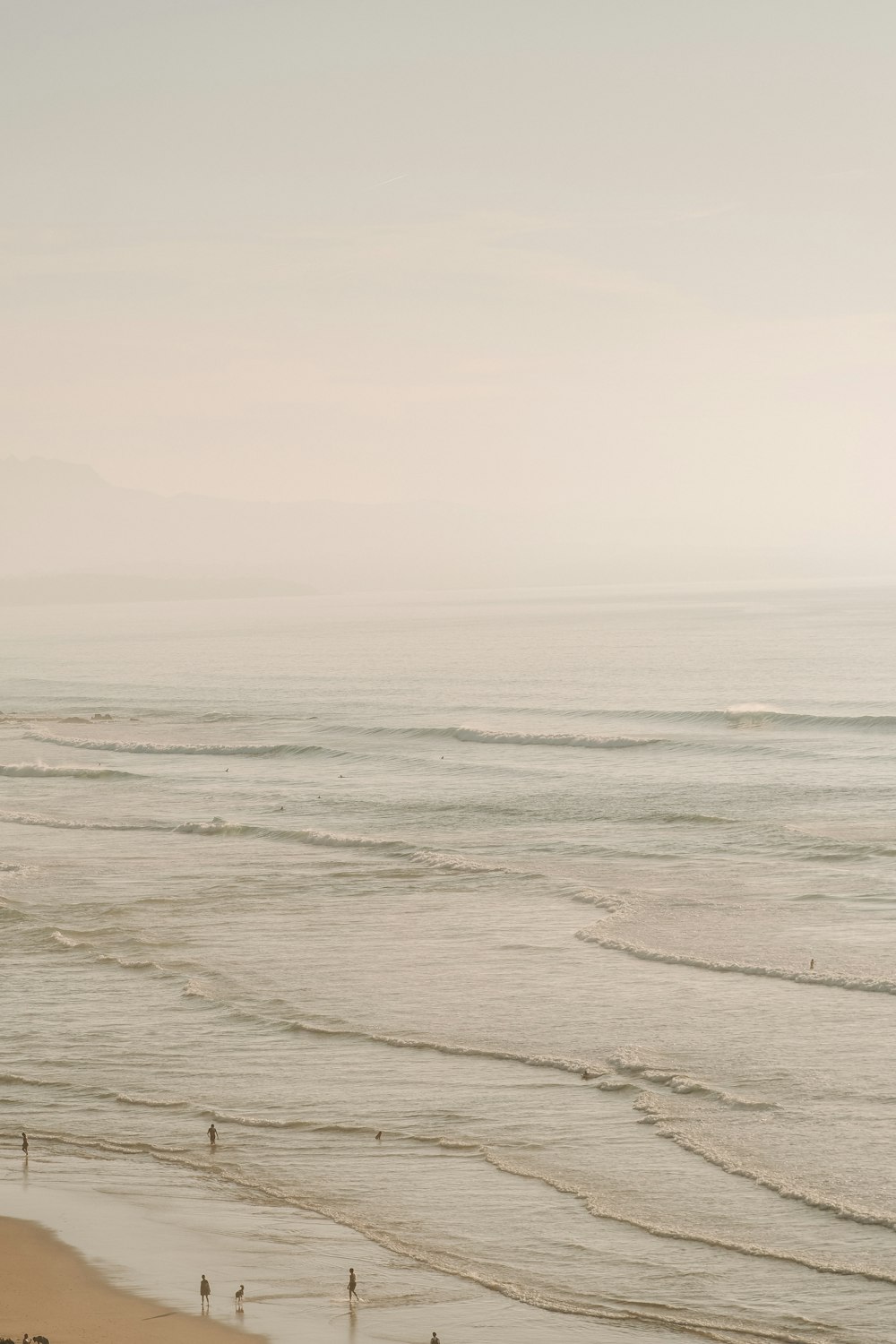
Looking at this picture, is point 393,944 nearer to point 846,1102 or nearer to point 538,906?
point 538,906

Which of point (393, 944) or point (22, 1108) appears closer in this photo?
point (22, 1108)

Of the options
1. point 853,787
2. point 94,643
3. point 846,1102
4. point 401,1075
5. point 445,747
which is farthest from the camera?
point 94,643

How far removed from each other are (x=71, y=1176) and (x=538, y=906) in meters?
18.0

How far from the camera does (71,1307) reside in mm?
16516

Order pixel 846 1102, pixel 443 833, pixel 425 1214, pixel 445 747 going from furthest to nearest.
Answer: pixel 445 747, pixel 443 833, pixel 846 1102, pixel 425 1214

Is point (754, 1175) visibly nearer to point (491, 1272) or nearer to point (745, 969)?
point (491, 1272)

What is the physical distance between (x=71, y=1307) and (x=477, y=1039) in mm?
10238

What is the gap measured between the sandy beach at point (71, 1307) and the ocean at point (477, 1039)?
0.52m

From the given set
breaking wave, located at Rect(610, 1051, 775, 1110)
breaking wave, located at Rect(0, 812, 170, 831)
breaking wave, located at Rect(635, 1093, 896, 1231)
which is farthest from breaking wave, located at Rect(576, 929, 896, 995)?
breaking wave, located at Rect(0, 812, 170, 831)

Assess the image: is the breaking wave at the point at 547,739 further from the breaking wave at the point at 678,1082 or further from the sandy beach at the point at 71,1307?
the sandy beach at the point at 71,1307

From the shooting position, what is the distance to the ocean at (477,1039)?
17.3 metres

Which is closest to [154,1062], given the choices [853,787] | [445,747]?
[853,787]

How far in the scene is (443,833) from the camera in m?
47.5

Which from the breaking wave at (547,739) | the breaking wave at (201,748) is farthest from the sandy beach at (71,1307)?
the breaking wave at (547,739)
